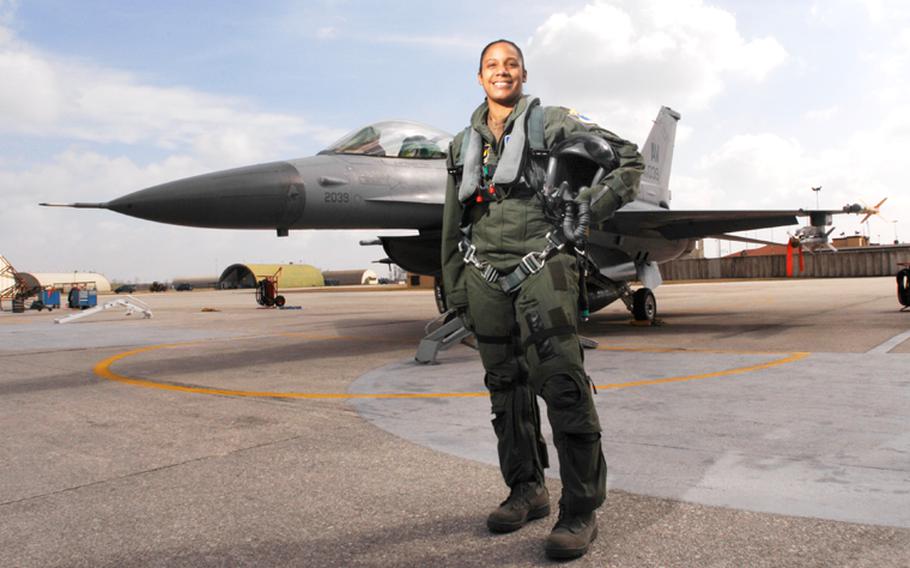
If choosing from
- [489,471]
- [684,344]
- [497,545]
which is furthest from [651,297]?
[497,545]

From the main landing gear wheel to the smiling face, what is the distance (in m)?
10.5

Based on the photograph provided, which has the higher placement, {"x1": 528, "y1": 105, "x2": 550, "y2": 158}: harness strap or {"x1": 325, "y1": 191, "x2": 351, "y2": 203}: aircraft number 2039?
{"x1": 325, "y1": 191, "x2": 351, "y2": 203}: aircraft number 2039

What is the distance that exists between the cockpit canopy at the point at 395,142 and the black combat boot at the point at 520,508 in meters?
7.08

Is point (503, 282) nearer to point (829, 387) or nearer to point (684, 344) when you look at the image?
point (829, 387)

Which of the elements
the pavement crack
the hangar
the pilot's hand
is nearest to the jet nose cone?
the pavement crack

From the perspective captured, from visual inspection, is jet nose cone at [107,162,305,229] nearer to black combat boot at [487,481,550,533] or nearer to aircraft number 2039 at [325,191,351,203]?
aircraft number 2039 at [325,191,351,203]

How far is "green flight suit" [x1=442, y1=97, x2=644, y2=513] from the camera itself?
2.82m

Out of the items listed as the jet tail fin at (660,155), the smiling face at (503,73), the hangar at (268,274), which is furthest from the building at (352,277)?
the smiling face at (503,73)

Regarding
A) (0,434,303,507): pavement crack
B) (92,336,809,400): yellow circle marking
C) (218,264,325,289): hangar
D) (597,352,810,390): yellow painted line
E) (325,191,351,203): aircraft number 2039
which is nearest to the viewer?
(0,434,303,507): pavement crack

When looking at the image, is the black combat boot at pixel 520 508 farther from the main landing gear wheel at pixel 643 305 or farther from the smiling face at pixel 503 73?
the main landing gear wheel at pixel 643 305


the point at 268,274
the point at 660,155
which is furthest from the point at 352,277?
the point at 660,155

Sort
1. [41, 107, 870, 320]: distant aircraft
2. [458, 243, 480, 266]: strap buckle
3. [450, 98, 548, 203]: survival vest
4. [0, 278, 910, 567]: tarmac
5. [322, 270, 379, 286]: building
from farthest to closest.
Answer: [322, 270, 379, 286]: building → [41, 107, 870, 320]: distant aircraft → [458, 243, 480, 266]: strap buckle → [450, 98, 548, 203]: survival vest → [0, 278, 910, 567]: tarmac

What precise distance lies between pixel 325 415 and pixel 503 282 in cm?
283

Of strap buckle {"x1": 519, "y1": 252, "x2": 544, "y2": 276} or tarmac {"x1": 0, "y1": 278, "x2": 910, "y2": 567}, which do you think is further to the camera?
strap buckle {"x1": 519, "y1": 252, "x2": 544, "y2": 276}
